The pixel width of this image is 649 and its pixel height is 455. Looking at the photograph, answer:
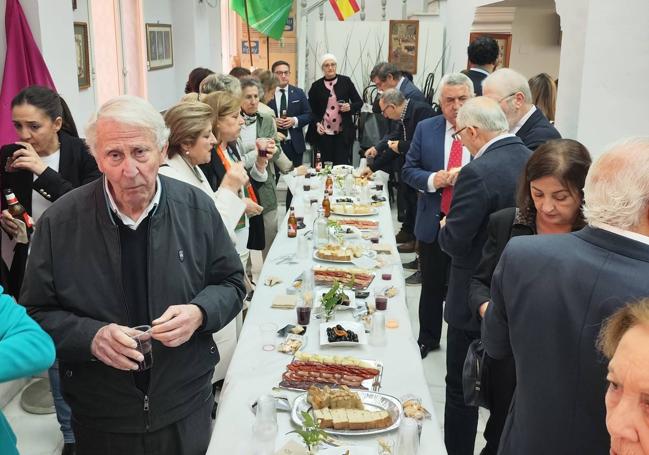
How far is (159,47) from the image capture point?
27.7 feet

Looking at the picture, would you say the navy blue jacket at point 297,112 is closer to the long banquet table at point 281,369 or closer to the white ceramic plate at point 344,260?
the white ceramic plate at point 344,260

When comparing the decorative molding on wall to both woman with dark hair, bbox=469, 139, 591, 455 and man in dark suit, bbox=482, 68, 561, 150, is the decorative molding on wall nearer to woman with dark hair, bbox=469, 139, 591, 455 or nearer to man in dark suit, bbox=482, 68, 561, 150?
man in dark suit, bbox=482, 68, 561, 150

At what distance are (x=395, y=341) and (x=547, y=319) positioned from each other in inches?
41.9

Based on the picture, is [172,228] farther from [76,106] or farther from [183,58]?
[183,58]

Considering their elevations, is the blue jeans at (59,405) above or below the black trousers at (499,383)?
below

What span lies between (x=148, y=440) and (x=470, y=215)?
1.53 m

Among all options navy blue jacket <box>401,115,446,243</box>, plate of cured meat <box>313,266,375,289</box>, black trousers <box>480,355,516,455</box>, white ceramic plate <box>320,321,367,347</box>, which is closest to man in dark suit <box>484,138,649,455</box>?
black trousers <box>480,355,516,455</box>

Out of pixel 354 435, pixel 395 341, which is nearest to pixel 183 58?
pixel 395 341

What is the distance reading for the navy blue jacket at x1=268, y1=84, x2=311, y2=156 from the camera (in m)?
7.24

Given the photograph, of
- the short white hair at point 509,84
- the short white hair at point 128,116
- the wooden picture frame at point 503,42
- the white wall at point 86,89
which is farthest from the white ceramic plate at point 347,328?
the wooden picture frame at point 503,42

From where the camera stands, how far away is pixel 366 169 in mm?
5840

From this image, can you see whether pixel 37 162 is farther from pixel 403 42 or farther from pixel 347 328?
pixel 403 42

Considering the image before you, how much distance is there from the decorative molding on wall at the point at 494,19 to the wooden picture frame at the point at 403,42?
199 cm

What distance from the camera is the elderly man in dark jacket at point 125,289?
186 cm
